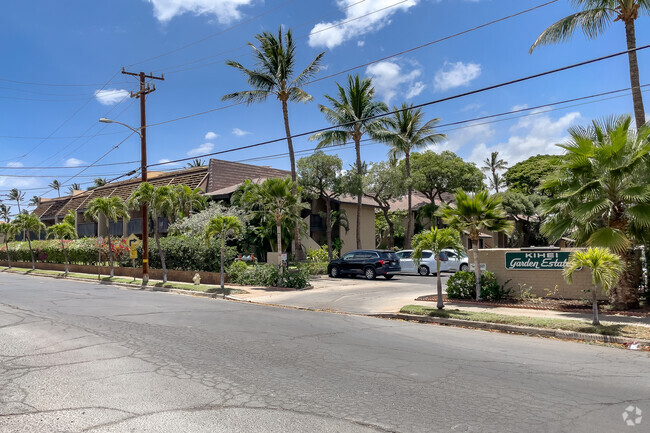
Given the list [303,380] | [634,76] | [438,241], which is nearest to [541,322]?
[438,241]

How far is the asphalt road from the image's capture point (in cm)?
487

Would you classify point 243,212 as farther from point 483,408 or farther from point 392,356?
point 483,408

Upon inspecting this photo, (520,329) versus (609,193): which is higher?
(609,193)

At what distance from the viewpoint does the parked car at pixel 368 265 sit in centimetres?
2550

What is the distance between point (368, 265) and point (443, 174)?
16323mm

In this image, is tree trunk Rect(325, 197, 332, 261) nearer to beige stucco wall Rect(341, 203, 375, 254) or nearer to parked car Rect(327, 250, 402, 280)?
beige stucco wall Rect(341, 203, 375, 254)

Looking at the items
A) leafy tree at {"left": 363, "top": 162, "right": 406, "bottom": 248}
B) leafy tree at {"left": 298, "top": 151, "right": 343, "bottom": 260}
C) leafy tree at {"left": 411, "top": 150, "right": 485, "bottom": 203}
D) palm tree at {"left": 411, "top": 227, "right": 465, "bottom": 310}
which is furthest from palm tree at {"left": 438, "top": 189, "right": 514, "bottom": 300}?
leafy tree at {"left": 411, "top": 150, "right": 485, "bottom": 203}

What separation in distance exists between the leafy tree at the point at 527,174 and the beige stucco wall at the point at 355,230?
19.7 meters

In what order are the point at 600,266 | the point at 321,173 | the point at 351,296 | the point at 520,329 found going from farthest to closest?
the point at 321,173 → the point at 351,296 → the point at 520,329 → the point at 600,266

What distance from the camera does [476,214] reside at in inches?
562

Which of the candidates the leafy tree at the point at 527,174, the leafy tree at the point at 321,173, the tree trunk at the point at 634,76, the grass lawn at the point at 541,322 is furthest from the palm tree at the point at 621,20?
the leafy tree at the point at 527,174

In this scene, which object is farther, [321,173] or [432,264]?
[321,173]

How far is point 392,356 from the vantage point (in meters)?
7.83

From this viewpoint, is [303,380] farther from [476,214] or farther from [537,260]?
[537,260]
